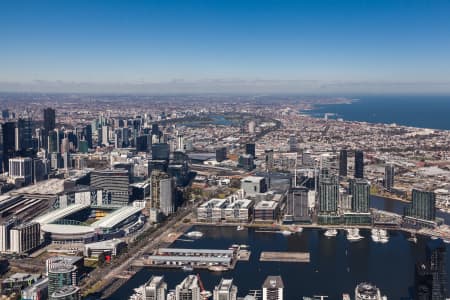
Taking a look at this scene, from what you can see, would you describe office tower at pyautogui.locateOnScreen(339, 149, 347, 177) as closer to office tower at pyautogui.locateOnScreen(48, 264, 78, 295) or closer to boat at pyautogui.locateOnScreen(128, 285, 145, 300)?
boat at pyautogui.locateOnScreen(128, 285, 145, 300)

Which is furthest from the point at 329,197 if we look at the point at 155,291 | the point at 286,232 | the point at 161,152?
the point at 155,291

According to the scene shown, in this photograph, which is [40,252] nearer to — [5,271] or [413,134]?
[5,271]

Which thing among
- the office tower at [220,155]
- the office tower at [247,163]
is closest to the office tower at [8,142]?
the office tower at [220,155]

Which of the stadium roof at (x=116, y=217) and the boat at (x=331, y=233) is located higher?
the stadium roof at (x=116, y=217)

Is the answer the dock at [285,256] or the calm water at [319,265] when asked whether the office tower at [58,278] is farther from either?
the dock at [285,256]

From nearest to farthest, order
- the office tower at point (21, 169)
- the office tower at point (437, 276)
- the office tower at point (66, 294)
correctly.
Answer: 1. the office tower at point (66, 294)
2. the office tower at point (437, 276)
3. the office tower at point (21, 169)
